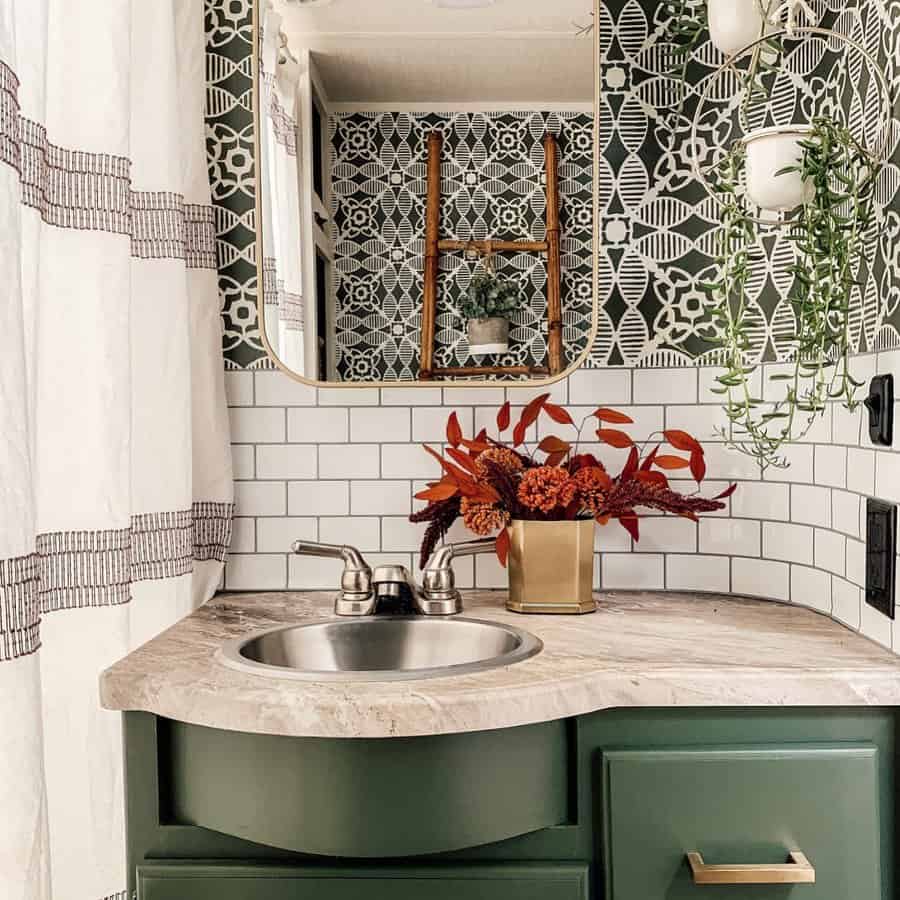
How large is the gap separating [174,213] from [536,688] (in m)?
1.01

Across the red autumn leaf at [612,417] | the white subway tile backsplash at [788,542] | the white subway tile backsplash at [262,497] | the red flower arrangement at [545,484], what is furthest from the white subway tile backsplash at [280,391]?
the white subway tile backsplash at [788,542]

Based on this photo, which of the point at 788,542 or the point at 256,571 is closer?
the point at 788,542

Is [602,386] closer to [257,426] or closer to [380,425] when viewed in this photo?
[380,425]

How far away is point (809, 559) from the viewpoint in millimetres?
1680

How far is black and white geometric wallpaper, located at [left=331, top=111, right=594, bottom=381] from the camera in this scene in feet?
5.93

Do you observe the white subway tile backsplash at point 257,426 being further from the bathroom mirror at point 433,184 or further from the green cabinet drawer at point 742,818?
the green cabinet drawer at point 742,818

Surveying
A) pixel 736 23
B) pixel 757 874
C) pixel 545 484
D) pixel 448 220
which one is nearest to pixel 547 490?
pixel 545 484

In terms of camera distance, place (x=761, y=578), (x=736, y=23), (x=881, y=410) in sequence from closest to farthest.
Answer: (x=881, y=410)
(x=736, y=23)
(x=761, y=578)

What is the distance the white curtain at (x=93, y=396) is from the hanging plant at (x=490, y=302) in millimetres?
468

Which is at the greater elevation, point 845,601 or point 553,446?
point 553,446

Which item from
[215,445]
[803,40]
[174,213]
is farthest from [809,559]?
[174,213]

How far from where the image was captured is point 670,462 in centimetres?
171

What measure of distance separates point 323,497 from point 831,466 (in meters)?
0.89

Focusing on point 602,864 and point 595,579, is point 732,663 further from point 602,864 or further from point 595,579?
point 595,579
